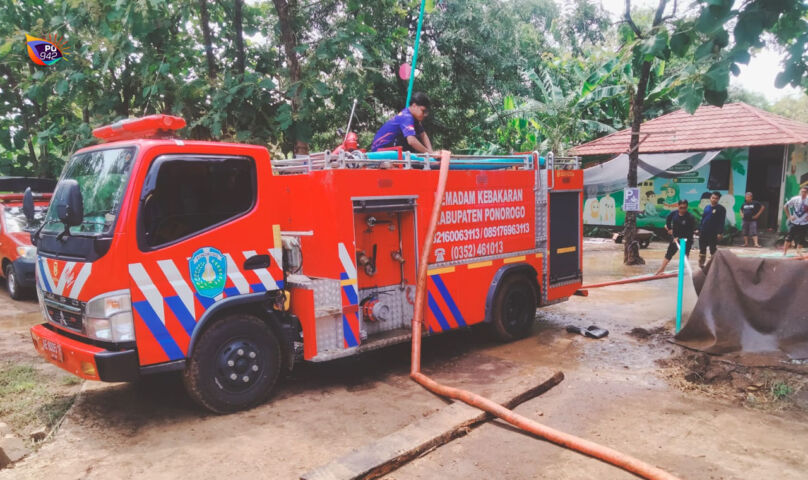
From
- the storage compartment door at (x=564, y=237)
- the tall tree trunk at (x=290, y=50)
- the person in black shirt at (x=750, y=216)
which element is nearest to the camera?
the storage compartment door at (x=564, y=237)

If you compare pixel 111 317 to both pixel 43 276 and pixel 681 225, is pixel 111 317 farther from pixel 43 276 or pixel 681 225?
pixel 681 225

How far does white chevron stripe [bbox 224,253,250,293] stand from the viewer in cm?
462

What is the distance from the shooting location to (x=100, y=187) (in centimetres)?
441

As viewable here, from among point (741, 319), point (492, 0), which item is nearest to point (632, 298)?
point (741, 319)

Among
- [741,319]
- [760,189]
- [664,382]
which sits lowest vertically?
[664,382]

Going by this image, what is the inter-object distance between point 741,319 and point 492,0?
11930 mm

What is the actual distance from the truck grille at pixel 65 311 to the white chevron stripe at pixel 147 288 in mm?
466

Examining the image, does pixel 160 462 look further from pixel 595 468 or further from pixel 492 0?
pixel 492 0

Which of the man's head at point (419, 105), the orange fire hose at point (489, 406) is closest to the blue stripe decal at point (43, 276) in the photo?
the orange fire hose at point (489, 406)

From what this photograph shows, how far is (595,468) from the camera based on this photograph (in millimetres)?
3760

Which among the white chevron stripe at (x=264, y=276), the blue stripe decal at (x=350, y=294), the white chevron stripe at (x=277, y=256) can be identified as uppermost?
the white chevron stripe at (x=277, y=256)

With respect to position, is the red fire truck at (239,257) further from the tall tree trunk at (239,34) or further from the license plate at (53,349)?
the tall tree trunk at (239,34)

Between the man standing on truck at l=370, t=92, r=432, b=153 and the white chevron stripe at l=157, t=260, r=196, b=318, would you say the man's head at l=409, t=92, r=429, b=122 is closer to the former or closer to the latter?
the man standing on truck at l=370, t=92, r=432, b=153

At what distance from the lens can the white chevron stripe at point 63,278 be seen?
4272 millimetres
